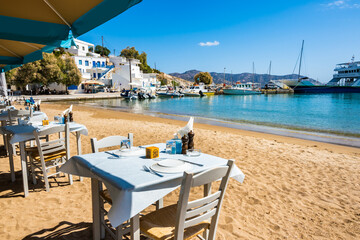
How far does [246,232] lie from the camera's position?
97.5 inches

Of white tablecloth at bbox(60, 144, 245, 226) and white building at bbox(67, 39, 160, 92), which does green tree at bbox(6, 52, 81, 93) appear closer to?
white building at bbox(67, 39, 160, 92)

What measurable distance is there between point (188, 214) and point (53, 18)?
2760 mm

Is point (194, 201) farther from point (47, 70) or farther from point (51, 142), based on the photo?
point (47, 70)

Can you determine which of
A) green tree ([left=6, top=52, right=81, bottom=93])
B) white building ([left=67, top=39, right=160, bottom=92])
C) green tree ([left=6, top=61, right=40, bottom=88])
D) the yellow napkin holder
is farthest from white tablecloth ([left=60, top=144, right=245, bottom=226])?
white building ([left=67, top=39, right=160, bottom=92])

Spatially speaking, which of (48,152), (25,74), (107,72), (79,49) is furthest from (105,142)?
(79,49)

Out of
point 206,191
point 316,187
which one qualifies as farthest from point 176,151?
point 316,187

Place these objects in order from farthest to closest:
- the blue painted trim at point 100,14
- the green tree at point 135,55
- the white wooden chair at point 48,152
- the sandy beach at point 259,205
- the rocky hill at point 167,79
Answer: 1. the rocky hill at point 167,79
2. the green tree at point 135,55
3. the white wooden chair at point 48,152
4. the sandy beach at point 259,205
5. the blue painted trim at point 100,14

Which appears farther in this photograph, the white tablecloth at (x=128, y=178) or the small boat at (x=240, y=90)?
the small boat at (x=240, y=90)

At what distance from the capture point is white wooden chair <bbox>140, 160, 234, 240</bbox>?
4.40ft

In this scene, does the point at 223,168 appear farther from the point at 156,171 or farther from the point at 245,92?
the point at 245,92

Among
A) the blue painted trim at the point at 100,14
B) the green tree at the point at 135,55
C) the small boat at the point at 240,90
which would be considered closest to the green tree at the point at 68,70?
the blue painted trim at the point at 100,14

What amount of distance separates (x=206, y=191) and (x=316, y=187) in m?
2.78

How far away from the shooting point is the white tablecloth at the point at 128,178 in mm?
1387

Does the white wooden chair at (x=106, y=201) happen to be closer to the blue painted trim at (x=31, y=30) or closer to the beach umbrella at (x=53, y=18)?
the beach umbrella at (x=53, y=18)
